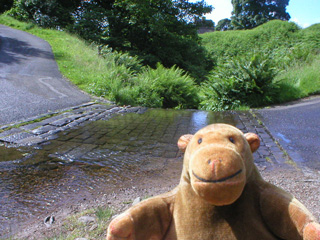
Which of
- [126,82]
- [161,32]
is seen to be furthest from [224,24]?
[126,82]

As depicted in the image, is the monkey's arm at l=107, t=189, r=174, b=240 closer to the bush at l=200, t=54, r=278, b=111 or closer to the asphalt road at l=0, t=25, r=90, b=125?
the asphalt road at l=0, t=25, r=90, b=125

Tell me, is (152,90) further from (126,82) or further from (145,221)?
(145,221)

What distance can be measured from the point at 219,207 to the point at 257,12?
46.8m

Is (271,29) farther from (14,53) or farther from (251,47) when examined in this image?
(14,53)

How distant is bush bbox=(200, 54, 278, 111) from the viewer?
10297mm

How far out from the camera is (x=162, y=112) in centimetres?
866

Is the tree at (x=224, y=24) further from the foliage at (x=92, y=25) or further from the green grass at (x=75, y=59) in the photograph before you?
the green grass at (x=75, y=59)

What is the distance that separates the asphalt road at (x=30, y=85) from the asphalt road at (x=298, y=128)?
597cm

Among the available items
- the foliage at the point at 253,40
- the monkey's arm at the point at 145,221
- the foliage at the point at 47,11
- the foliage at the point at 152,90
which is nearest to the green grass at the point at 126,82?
the foliage at the point at 152,90

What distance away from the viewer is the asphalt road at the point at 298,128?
15.6 ft

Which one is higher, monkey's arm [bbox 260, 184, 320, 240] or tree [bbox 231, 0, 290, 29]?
tree [bbox 231, 0, 290, 29]

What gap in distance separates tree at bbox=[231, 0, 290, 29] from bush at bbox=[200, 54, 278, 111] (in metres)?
35.4

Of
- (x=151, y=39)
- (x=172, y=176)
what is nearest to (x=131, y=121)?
(x=172, y=176)

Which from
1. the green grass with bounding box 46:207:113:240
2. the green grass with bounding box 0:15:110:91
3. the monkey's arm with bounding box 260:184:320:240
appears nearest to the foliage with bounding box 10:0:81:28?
the green grass with bounding box 0:15:110:91
